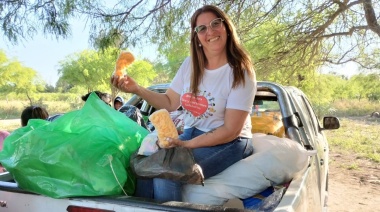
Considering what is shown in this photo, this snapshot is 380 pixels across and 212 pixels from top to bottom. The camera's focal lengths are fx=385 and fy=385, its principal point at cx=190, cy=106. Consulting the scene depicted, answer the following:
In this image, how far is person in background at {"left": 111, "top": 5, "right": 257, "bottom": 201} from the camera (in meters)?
2.04

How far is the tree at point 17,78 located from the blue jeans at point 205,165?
2832 cm

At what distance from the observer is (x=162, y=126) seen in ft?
6.27

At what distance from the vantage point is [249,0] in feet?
18.0

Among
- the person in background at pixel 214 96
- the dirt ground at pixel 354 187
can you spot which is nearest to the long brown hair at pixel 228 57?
the person in background at pixel 214 96

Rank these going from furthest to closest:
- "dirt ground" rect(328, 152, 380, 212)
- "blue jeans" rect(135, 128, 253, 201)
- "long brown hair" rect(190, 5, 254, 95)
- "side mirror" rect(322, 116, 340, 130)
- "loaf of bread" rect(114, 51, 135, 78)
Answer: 1. "dirt ground" rect(328, 152, 380, 212)
2. "side mirror" rect(322, 116, 340, 130)
3. "loaf of bread" rect(114, 51, 135, 78)
4. "long brown hair" rect(190, 5, 254, 95)
5. "blue jeans" rect(135, 128, 253, 201)

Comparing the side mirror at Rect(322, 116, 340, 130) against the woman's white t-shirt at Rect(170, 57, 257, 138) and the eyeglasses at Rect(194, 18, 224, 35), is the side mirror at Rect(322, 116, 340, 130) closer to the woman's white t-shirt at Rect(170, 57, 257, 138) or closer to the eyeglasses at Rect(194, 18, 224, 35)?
the woman's white t-shirt at Rect(170, 57, 257, 138)

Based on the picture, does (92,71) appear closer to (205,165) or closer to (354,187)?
(354,187)

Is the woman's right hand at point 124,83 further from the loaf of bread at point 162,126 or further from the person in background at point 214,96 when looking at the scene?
the loaf of bread at point 162,126

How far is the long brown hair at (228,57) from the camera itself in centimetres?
217

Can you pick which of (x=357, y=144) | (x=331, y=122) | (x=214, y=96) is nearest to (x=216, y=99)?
(x=214, y=96)

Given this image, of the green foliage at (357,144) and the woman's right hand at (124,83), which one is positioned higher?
the woman's right hand at (124,83)

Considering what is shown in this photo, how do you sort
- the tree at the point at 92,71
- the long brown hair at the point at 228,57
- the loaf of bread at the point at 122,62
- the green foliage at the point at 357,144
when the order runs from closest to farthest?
1. the long brown hair at the point at 228,57
2. the loaf of bread at the point at 122,62
3. the green foliage at the point at 357,144
4. the tree at the point at 92,71

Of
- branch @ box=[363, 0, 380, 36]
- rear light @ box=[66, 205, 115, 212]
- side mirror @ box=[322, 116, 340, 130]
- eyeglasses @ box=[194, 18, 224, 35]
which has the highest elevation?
branch @ box=[363, 0, 380, 36]

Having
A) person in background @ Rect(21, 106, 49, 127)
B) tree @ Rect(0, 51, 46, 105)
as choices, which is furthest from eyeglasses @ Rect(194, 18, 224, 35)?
tree @ Rect(0, 51, 46, 105)
